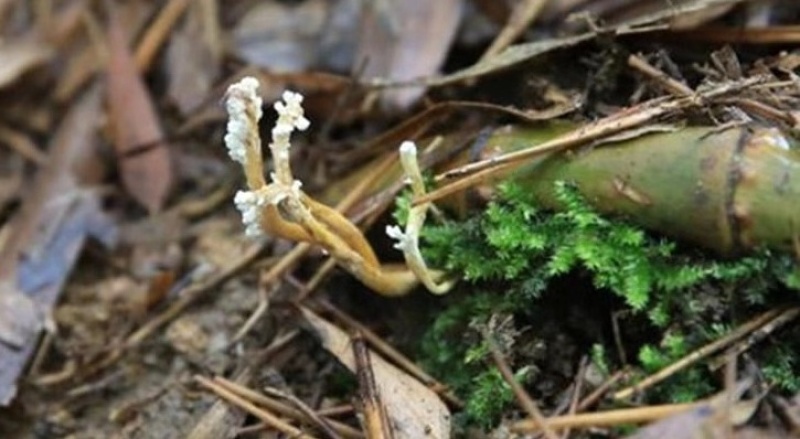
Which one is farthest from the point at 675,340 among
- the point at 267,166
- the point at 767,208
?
the point at 267,166

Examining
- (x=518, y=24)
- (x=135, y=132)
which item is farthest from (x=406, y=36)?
(x=135, y=132)

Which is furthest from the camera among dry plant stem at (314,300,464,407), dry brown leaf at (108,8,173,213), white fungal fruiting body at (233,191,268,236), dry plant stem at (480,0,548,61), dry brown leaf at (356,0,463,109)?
dry brown leaf at (108,8,173,213)

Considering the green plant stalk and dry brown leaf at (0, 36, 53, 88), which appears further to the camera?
dry brown leaf at (0, 36, 53, 88)

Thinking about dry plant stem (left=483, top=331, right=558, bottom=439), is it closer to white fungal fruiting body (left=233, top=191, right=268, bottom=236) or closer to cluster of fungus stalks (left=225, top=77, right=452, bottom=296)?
cluster of fungus stalks (left=225, top=77, right=452, bottom=296)

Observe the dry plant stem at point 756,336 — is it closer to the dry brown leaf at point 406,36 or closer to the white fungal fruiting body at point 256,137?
the white fungal fruiting body at point 256,137

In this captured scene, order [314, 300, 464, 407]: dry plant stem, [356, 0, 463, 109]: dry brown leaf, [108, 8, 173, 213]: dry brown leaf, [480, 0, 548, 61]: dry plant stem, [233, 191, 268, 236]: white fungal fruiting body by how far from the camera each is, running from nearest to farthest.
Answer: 1. [233, 191, 268, 236]: white fungal fruiting body
2. [314, 300, 464, 407]: dry plant stem
3. [480, 0, 548, 61]: dry plant stem
4. [356, 0, 463, 109]: dry brown leaf
5. [108, 8, 173, 213]: dry brown leaf

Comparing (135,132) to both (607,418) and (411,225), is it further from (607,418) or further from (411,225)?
(607,418)

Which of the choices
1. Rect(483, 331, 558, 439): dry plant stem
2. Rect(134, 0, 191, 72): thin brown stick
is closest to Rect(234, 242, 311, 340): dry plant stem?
Rect(483, 331, 558, 439): dry plant stem

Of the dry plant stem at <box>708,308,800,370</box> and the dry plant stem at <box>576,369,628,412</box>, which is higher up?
the dry plant stem at <box>576,369,628,412</box>
